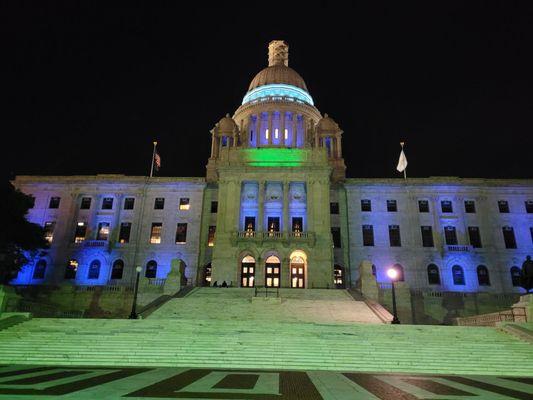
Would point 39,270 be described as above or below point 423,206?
below

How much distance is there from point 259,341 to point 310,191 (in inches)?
1123

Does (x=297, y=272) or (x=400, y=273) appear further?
(x=400, y=273)

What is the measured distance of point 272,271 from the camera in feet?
140

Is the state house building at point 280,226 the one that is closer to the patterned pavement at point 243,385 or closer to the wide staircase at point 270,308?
the wide staircase at point 270,308

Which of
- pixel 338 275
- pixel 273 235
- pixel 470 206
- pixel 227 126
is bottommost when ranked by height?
pixel 338 275

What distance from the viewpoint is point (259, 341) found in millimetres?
18453

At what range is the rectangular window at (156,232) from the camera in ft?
163

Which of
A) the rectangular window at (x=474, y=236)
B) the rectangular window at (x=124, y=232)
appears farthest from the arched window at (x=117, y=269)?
the rectangular window at (x=474, y=236)

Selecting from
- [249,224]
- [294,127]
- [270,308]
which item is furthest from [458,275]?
[294,127]

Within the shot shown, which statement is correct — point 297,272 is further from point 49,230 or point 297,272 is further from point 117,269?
point 49,230

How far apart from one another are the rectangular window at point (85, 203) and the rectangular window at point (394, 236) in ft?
125

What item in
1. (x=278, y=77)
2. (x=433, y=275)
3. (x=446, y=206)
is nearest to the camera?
(x=433, y=275)

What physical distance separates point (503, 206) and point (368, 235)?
680 inches

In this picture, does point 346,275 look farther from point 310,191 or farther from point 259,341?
point 259,341
